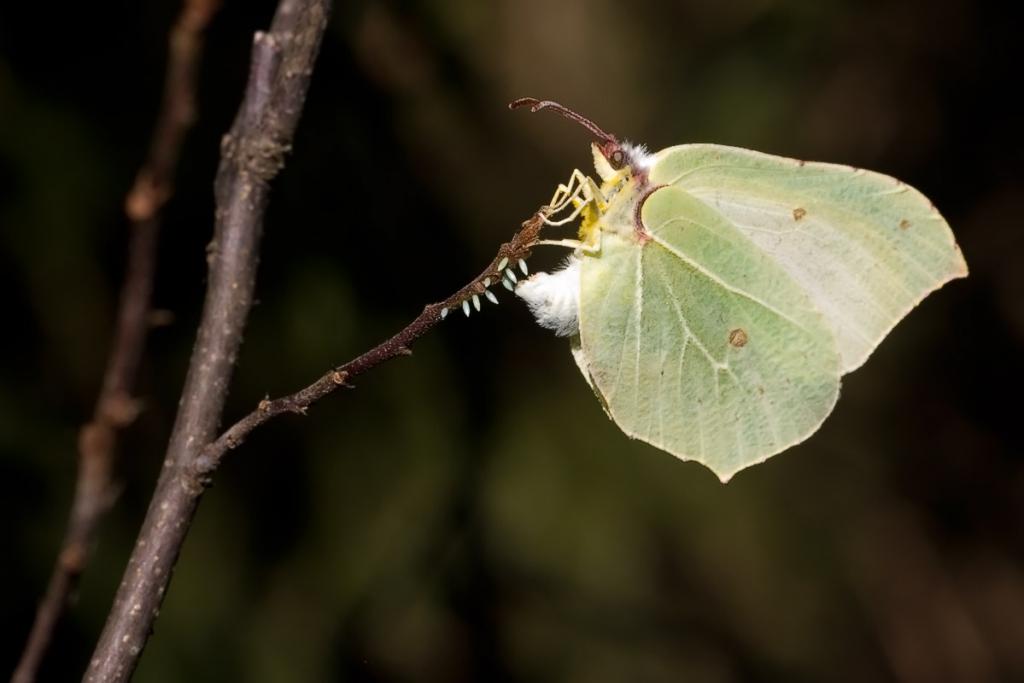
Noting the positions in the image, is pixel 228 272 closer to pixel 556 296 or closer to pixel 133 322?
pixel 133 322

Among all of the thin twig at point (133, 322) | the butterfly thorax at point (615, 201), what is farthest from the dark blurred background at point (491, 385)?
the butterfly thorax at point (615, 201)

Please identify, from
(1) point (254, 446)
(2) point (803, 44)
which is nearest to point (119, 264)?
(1) point (254, 446)

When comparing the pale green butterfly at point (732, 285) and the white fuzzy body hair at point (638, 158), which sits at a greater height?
the white fuzzy body hair at point (638, 158)

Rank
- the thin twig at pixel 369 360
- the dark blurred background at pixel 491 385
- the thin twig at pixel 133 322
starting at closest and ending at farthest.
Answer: the thin twig at pixel 369 360
the thin twig at pixel 133 322
the dark blurred background at pixel 491 385

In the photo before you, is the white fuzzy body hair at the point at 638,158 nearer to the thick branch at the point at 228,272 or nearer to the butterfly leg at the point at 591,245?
the butterfly leg at the point at 591,245

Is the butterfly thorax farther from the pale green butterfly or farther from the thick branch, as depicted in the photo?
the thick branch

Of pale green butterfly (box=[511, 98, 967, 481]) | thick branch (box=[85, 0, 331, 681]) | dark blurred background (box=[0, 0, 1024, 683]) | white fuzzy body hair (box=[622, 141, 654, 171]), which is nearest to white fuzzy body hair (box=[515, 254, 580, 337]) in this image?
pale green butterfly (box=[511, 98, 967, 481])
